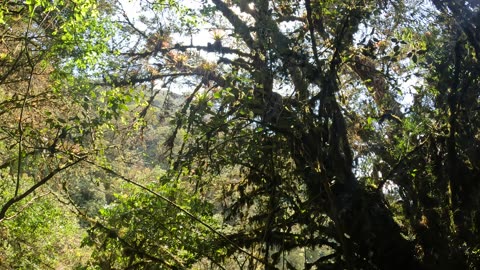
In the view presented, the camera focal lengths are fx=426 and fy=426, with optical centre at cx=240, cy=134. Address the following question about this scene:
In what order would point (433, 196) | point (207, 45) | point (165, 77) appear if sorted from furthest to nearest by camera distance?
1. point (165, 77)
2. point (207, 45)
3. point (433, 196)

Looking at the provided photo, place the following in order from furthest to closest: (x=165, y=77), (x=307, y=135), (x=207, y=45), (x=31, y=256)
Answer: (x=31, y=256), (x=165, y=77), (x=207, y=45), (x=307, y=135)

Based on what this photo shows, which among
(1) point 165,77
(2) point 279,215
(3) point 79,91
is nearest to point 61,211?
(1) point 165,77

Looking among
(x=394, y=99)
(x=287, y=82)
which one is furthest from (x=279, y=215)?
(x=394, y=99)

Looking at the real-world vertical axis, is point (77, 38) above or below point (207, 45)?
below

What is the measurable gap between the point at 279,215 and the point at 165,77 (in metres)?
4.18

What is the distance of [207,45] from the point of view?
721cm

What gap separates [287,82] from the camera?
4.45m

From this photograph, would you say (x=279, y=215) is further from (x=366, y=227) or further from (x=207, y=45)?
(x=207, y=45)

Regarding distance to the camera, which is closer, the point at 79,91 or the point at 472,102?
the point at 472,102

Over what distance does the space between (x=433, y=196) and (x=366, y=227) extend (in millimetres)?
827

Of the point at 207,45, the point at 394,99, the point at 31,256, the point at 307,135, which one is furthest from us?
the point at 31,256

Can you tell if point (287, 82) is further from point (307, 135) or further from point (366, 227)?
point (366, 227)

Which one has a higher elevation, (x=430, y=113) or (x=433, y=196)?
(x=430, y=113)

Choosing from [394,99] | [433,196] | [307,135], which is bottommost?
[433,196]
